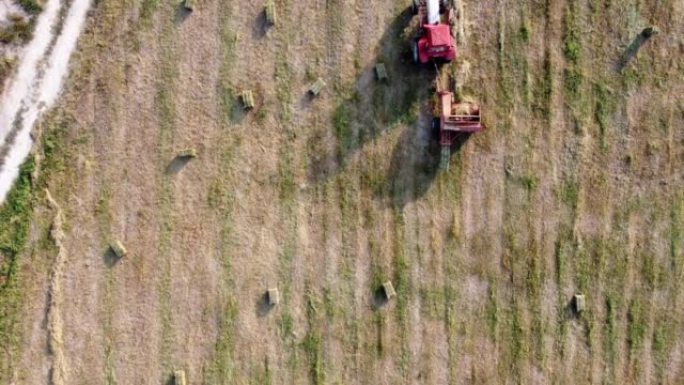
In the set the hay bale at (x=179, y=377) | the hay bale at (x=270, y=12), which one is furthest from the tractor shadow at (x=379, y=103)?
the hay bale at (x=179, y=377)

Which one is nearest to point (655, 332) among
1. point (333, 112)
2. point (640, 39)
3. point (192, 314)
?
point (640, 39)

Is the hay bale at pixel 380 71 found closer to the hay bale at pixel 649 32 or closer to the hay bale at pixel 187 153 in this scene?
the hay bale at pixel 187 153

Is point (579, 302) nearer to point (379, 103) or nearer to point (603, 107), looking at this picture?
point (603, 107)

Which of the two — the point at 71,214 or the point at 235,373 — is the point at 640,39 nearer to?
the point at 235,373

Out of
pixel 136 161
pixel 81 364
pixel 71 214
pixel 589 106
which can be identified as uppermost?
pixel 589 106

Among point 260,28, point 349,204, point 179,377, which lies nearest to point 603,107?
point 349,204

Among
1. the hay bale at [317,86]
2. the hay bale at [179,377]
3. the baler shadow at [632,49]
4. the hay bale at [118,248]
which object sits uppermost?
the baler shadow at [632,49]

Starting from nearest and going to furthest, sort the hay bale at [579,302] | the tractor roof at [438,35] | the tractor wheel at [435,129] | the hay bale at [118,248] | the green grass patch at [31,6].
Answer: the tractor roof at [438,35], the green grass patch at [31,6], the hay bale at [118,248], the tractor wheel at [435,129], the hay bale at [579,302]
